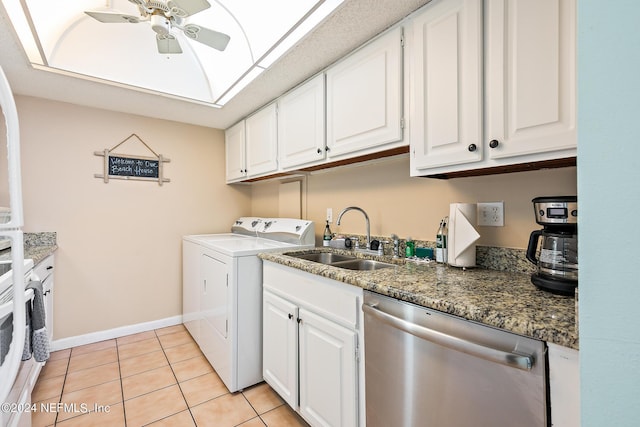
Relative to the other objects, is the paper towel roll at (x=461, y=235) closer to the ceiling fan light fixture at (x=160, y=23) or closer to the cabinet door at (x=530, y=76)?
the cabinet door at (x=530, y=76)

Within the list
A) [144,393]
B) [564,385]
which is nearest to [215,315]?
[144,393]

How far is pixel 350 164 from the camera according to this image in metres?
2.15

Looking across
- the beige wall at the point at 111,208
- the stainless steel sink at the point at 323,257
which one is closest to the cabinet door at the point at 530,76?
the stainless steel sink at the point at 323,257

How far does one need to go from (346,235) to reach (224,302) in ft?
3.28

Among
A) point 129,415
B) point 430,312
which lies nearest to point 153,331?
point 129,415

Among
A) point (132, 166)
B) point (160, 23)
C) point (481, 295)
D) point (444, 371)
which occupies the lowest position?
point (444, 371)

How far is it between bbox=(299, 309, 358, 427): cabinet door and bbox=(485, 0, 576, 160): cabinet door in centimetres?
105

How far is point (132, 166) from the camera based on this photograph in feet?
9.55

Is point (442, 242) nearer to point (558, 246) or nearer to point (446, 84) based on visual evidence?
point (558, 246)

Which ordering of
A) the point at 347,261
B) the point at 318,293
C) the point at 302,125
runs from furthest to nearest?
the point at 302,125
the point at 347,261
the point at 318,293

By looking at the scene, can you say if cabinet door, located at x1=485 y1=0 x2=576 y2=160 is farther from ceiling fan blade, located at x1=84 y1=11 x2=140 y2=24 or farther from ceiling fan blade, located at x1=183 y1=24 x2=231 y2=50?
ceiling fan blade, located at x1=84 y1=11 x2=140 y2=24

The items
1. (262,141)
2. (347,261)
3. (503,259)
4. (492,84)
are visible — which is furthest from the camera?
(262,141)

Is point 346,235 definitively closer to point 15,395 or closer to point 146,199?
point 15,395

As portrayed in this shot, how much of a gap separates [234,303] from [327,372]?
31.7 inches
